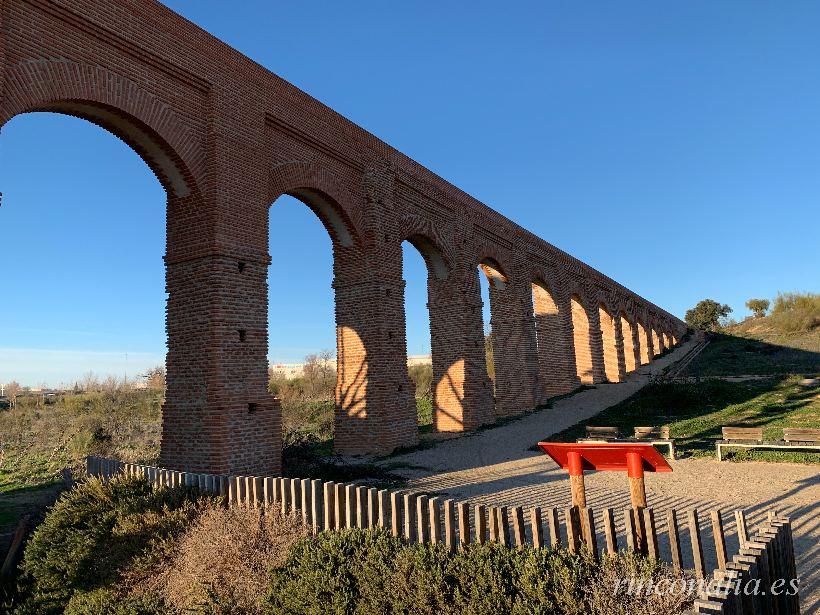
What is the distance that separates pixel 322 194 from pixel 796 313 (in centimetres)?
5571

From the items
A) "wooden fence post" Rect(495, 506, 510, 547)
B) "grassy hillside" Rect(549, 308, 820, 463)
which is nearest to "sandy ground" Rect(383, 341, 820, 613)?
"grassy hillside" Rect(549, 308, 820, 463)

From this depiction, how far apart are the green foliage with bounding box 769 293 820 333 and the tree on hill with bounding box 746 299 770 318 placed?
25.7m

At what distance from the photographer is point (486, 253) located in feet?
65.4

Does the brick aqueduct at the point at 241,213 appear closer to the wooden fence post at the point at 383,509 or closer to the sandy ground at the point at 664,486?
the sandy ground at the point at 664,486

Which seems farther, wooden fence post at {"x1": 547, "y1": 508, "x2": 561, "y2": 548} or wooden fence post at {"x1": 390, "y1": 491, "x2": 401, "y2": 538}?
wooden fence post at {"x1": 390, "y1": 491, "x2": 401, "y2": 538}

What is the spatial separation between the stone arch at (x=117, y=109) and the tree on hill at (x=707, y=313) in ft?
284

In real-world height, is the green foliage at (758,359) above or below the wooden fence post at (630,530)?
above

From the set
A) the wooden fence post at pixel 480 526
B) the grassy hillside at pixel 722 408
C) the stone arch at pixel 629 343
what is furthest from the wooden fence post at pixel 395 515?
the stone arch at pixel 629 343

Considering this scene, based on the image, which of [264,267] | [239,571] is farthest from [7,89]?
[239,571]

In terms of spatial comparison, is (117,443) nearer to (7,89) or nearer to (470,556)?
(7,89)

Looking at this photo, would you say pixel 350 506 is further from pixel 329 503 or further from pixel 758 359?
pixel 758 359

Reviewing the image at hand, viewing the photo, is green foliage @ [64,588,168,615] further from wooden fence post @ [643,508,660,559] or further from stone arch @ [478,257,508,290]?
stone arch @ [478,257,508,290]

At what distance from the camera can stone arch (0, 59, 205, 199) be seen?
731cm

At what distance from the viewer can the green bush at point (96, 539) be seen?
631 centimetres
